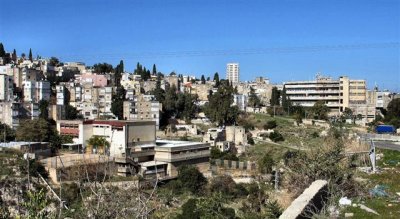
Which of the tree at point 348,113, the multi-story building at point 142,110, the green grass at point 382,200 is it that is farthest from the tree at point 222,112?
the green grass at point 382,200

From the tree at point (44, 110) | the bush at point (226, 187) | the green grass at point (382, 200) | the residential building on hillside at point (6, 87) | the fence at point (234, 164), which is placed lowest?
the bush at point (226, 187)

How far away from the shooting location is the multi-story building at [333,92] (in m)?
71.9

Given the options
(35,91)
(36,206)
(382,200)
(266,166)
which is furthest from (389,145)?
(36,206)

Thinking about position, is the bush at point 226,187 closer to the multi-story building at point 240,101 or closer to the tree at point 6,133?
the tree at point 6,133

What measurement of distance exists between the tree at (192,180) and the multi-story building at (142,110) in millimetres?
20408

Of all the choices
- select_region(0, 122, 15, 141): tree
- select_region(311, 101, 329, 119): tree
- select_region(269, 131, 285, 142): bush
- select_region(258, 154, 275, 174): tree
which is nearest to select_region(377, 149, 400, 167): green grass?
select_region(258, 154, 275, 174): tree

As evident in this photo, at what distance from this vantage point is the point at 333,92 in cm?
7344

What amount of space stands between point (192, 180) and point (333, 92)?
48.2m

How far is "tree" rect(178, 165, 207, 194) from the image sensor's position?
97.5 feet

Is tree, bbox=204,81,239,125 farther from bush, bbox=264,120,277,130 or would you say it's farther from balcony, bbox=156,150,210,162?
balcony, bbox=156,150,210,162

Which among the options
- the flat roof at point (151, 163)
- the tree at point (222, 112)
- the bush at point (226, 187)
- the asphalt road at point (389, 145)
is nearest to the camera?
the bush at point (226, 187)

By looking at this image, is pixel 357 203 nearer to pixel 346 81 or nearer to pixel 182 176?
pixel 182 176

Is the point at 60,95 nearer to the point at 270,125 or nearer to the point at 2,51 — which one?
the point at 2,51

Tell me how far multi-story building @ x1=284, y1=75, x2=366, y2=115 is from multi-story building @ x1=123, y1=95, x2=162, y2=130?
99.5 ft
